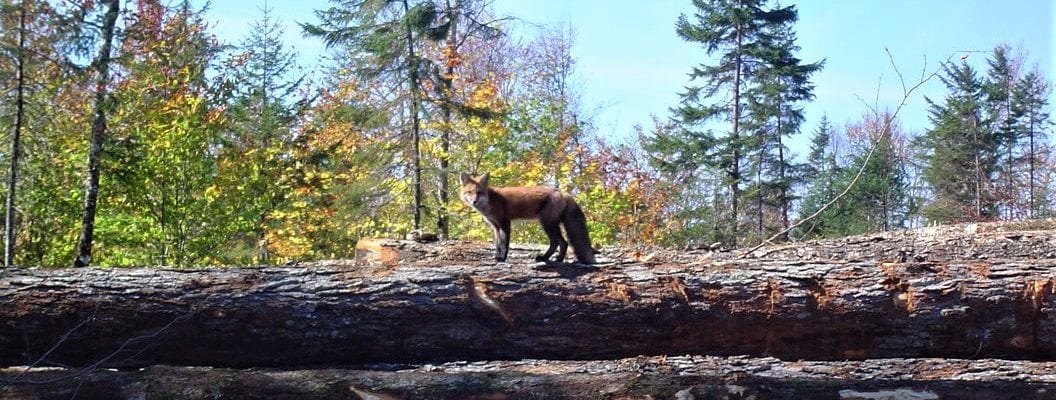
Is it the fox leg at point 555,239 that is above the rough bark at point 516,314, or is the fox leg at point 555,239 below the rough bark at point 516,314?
above

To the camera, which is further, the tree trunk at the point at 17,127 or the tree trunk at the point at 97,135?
the tree trunk at the point at 97,135

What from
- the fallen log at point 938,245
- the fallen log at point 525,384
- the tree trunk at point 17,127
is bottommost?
the fallen log at point 525,384

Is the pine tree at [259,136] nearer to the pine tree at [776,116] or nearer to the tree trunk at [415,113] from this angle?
the tree trunk at [415,113]

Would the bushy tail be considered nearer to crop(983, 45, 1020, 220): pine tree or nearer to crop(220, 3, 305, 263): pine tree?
crop(220, 3, 305, 263): pine tree

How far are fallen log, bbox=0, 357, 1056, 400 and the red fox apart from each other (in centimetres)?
211

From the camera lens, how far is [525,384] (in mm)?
5312

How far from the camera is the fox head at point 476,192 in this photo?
8.39 metres

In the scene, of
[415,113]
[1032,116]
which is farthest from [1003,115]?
[415,113]

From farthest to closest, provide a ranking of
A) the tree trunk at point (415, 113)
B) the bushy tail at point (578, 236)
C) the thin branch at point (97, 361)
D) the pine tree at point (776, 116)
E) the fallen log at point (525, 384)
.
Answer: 1. the pine tree at point (776, 116)
2. the tree trunk at point (415, 113)
3. the bushy tail at point (578, 236)
4. the fallen log at point (525, 384)
5. the thin branch at point (97, 361)

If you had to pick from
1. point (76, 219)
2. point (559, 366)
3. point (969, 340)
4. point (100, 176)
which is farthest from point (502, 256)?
point (76, 219)

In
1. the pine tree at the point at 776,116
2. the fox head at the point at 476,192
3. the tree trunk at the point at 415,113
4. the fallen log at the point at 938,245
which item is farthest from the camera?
the pine tree at the point at 776,116

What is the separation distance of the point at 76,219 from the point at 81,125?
183 centimetres

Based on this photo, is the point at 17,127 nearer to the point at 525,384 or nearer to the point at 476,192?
the point at 476,192

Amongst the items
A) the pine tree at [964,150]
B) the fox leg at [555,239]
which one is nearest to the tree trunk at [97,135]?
the fox leg at [555,239]
